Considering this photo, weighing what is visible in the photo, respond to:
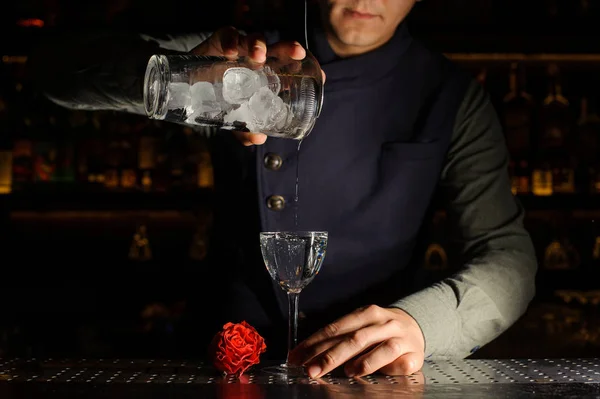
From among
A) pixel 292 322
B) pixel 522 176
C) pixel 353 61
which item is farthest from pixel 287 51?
pixel 522 176

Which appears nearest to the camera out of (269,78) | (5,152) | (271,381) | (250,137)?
(271,381)

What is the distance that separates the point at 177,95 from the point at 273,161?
617 mm

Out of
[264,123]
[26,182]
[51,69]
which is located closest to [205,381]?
[264,123]

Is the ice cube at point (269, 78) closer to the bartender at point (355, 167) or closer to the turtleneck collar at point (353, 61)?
the bartender at point (355, 167)

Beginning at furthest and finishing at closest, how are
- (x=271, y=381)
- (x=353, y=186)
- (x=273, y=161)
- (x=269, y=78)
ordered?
1. (x=353, y=186)
2. (x=273, y=161)
3. (x=269, y=78)
4. (x=271, y=381)

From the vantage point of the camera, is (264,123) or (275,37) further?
(275,37)

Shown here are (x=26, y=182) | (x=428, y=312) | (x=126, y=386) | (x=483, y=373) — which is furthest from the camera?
(x=26, y=182)

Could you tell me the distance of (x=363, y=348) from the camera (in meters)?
1.24

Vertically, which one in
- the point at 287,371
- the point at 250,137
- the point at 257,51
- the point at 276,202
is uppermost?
the point at 257,51

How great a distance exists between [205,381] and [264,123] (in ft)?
1.24

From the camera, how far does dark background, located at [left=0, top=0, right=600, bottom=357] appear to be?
2754 millimetres

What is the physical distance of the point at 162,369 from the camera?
1.28m

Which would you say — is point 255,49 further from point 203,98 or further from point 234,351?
point 234,351

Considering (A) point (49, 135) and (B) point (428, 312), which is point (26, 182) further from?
(B) point (428, 312)
